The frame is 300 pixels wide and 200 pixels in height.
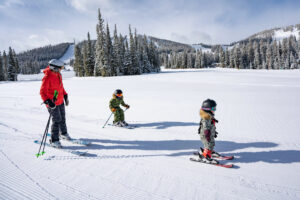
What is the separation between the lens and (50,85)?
4312 mm

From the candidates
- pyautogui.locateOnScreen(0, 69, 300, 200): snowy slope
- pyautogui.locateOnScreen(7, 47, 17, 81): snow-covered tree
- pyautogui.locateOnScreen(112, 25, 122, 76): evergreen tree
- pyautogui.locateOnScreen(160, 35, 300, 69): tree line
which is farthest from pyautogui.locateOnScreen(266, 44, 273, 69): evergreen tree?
pyautogui.locateOnScreen(7, 47, 17, 81): snow-covered tree

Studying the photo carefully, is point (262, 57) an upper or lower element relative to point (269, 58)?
upper

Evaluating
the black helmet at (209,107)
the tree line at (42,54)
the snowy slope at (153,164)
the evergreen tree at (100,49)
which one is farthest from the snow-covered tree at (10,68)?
the tree line at (42,54)

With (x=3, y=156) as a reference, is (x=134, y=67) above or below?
above

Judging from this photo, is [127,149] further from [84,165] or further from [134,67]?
[134,67]

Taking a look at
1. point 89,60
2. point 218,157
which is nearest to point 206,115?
point 218,157

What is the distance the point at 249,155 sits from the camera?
3914 millimetres

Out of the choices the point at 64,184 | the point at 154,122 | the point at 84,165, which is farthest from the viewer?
the point at 154,122

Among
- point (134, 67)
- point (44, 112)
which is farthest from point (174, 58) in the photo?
point (44, 112)

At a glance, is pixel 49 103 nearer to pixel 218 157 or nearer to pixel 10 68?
pixel 218 157

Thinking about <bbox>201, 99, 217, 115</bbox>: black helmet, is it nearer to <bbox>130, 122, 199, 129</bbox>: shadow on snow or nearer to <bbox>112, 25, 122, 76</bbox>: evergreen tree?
<bbox>130, 122, 199, 129</bbox>: shadow on snow

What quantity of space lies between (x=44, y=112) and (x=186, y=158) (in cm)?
745

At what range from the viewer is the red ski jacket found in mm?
4145

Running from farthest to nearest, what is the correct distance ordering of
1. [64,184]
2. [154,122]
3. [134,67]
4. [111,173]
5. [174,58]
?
1. [174,58]
2. [134,67]
3. [154,122]
4. [111,173]
5. [64,184]
